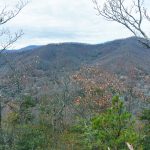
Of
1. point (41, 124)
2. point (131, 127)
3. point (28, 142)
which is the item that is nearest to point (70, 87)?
point (41, 124)

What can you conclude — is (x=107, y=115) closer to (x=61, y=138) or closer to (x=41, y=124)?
(x=61, y=138)

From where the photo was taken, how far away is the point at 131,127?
16.2 metres

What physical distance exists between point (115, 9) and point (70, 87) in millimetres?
31731

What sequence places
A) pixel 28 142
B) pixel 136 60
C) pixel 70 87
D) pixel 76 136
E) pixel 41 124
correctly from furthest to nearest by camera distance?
pixel 136 60, pixel 70 87, pixel 41 124, pixel 76 136, pixel 28 142

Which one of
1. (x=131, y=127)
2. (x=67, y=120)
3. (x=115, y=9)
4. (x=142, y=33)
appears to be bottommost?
(x=67, y=120)

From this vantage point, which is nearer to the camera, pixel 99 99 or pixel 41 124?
pixel 99 99

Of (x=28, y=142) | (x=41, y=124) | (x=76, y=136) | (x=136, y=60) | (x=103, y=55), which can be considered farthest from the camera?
(x=103, y=55)

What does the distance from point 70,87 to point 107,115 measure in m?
35.5

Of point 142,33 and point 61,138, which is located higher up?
point 142,33

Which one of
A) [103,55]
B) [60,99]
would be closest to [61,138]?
[60,99]

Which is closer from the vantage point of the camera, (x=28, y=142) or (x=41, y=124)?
(x=28, y=142)

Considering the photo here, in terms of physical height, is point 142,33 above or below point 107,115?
above

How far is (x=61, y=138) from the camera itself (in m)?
36.1

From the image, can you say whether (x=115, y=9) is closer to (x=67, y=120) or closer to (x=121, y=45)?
(x=67, y=120)
